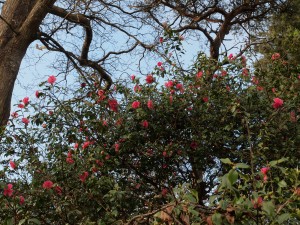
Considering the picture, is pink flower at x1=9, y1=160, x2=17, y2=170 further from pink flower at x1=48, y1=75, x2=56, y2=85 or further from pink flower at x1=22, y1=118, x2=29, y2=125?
pink flower at x1=48, y1=75, x2=56, y2=85

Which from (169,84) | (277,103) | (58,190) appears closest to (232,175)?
(58,190)

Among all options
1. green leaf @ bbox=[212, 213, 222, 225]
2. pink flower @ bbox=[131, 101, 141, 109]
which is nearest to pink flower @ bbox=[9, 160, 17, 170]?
pink flower @ bbox=[131, 101, 141, 109]

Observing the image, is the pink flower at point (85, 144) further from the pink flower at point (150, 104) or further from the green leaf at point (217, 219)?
the green leaf at point (217, 219)

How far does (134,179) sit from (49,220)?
3.29ft

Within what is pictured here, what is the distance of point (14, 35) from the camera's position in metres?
6.01

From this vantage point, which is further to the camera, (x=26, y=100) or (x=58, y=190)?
(x=26, y=100)

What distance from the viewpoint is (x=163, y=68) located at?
5.71m

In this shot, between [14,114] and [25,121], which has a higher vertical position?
[14,114]

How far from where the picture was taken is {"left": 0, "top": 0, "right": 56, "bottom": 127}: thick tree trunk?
568 cm

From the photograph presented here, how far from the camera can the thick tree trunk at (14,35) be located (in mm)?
5680

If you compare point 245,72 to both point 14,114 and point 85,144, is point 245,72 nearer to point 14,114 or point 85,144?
point 85,144

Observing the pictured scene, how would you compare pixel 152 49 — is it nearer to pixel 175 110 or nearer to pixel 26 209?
pixel 175 110

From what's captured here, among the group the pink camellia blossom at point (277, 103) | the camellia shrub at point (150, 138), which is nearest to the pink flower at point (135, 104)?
the camellia shrub at point (150, 138)

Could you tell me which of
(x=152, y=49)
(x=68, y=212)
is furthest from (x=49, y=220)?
(x=152, y=49)
